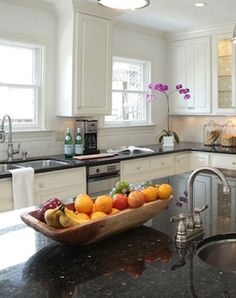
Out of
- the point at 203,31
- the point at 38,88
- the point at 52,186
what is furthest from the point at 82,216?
the point at 203,31

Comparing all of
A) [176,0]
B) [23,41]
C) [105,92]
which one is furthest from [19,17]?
[176,0]

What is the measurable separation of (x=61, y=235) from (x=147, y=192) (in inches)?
18.5

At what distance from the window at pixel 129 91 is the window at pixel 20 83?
1.08m

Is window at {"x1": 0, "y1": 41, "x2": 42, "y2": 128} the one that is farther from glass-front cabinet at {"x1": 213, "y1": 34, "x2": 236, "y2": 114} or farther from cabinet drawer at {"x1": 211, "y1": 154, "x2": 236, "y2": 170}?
glass-front cabinet at {"x1": 213, "y1": 34, "x2": 236, "y2": 114}

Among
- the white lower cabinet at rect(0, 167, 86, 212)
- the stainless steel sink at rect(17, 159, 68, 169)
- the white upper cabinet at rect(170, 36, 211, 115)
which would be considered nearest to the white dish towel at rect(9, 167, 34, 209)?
the white lower cabinet at rect(0, 167, 86, 212)

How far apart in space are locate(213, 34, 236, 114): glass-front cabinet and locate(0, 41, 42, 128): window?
233cm

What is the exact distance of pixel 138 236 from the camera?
1.47 metres

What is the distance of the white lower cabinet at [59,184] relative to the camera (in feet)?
10.4

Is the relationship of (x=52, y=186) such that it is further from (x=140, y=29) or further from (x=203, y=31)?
(x=203, y=31)

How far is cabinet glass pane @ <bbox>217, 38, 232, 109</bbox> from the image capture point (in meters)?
4.75

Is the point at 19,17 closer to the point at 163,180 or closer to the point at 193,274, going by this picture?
the point at 163,180

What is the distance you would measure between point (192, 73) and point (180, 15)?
961 mm

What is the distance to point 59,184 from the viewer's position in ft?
10.9

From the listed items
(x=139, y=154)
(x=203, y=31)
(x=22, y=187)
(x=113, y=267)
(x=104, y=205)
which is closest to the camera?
(x=113, y=267)
